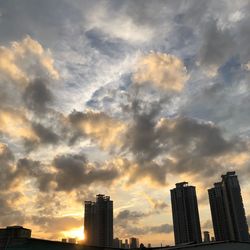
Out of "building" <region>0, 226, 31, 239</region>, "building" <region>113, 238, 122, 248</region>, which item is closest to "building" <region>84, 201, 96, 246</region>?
"building" <region>113, 238, 122, 248</region>

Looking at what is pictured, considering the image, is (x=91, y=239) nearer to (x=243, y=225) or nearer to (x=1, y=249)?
(x=243, y=225)

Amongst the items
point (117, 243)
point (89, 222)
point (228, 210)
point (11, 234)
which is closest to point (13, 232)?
point (11, 234)

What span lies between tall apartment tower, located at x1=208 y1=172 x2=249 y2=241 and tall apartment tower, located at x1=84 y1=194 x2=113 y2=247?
4649cm

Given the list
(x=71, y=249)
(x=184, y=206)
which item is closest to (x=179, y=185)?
(x=184, y=206)

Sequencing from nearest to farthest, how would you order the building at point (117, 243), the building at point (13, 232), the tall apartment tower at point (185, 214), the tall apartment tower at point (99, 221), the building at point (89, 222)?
the building at point (13, 232), the tall apartment tower at point (185, 214), the tall apartment tower at point (99, 221), the building at point (89, 222), the building at point (117, 243)

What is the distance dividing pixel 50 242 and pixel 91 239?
339 feet

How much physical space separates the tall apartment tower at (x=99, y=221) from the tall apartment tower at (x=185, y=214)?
2808 centimetres

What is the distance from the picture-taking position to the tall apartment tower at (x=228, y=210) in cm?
12044

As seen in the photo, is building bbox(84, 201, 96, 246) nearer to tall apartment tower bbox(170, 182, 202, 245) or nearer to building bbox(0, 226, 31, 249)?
tall apartment tower bbox(170, 182, 202, 245)

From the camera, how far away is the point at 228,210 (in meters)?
124

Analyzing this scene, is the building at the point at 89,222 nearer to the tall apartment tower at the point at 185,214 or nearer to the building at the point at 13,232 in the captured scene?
the tall apartment tower at the point at 185,214

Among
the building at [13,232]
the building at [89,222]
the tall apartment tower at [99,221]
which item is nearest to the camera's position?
the building at [13,232]

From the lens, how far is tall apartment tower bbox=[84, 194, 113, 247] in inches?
4798

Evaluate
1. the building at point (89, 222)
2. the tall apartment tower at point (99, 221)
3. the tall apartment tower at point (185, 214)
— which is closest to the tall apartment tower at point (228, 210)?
the tall apartment tower at point (185, 214)
